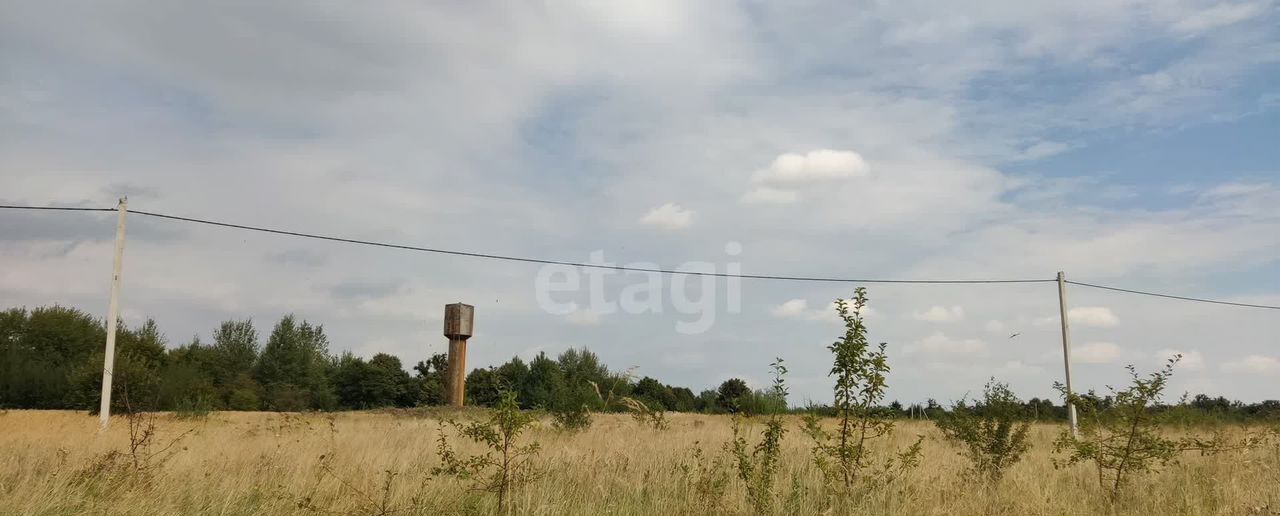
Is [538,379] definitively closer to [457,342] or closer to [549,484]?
[457,342]

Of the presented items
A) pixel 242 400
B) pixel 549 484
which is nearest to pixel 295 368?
pixel 242 400

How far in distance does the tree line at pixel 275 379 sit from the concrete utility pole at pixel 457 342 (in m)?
1.41

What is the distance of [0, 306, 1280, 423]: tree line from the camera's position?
2569 centimetres

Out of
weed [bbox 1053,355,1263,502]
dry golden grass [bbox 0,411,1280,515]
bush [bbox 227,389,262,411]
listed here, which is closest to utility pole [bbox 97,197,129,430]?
dry golden grass [bbox 0,411,1280,515]

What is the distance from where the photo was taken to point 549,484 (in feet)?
33.6

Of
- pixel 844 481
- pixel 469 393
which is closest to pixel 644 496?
pixel 844 481

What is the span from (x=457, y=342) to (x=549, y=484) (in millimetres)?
17615

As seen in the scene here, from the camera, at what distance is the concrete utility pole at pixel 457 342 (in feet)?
87.4

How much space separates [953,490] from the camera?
10031mm

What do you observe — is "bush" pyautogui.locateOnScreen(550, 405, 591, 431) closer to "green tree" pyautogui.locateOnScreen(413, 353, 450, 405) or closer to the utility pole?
the utility pole

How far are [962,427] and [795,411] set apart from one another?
13636 mm

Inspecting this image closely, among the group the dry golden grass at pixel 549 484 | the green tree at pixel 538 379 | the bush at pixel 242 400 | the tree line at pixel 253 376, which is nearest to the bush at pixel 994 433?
the dry golden grass at pixel 549 484

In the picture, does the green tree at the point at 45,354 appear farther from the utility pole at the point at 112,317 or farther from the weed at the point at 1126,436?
the weed at the point at 1126,436

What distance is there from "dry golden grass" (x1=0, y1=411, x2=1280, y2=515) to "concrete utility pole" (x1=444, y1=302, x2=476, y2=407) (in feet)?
36.7
